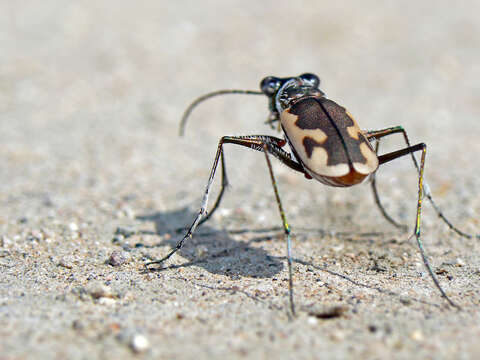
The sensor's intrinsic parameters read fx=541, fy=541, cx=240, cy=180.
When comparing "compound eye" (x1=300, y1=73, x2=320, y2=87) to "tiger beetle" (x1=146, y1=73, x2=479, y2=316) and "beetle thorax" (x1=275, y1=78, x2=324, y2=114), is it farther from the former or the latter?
"tiger beetle" (x1=146, y1=73, x2=479, y2=316)

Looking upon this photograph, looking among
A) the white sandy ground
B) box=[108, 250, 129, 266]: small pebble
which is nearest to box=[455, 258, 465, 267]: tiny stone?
the white sandy ground

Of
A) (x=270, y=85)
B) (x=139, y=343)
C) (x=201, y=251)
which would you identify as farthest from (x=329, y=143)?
(x=139, y=343)

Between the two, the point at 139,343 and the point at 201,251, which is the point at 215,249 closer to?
the point at 201,251

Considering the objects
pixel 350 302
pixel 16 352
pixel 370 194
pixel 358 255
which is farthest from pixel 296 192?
pixel 16 352

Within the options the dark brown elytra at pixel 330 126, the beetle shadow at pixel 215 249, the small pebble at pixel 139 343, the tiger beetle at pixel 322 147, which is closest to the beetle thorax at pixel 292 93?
the tiger beetle at pixel 322 147

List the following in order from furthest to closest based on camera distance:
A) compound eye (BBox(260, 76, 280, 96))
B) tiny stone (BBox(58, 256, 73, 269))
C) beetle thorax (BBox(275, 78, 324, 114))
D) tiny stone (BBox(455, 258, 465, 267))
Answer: compound eye (BBox(260, 76, 280, 96)) < beetle thorax (BBox(275, 78, 324, 114)) < tiny stone (BBox(455, 258, 465, 267)) < tiny stone (BBox(58, 256, 73, 269))

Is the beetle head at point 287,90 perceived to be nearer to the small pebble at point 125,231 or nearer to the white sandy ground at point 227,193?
the white sandy ground at point 227,193
